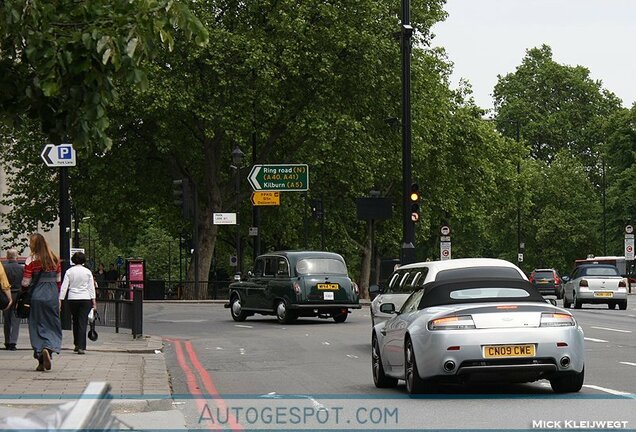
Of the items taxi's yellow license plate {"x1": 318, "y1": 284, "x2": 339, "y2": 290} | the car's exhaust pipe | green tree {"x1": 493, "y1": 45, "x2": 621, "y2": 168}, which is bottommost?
the car's exhaust pipe

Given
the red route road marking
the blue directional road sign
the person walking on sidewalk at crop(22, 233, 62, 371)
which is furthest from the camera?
the blue directional road sign

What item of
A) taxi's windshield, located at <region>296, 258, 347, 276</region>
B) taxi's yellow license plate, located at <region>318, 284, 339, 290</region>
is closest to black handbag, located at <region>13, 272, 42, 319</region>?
taxi's yellow license plate, located at <region>318, 284, 339, 290</region>

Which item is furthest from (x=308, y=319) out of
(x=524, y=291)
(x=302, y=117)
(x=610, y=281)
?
(x=524, y=291)

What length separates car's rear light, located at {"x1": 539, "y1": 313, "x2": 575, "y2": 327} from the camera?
13578mm

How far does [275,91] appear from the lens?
185 feet

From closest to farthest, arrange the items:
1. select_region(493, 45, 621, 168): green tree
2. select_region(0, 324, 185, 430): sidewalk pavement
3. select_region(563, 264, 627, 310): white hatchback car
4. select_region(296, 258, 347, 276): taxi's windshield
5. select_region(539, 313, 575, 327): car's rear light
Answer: select_region(0, 324, 185, 430): sidewalk pavement, select_region(539, 313, 575, 327): car's rear light, select_region(296, 258, 347, 276): taxi's windshield, select_region(563, 264, 627, 310): white hatchback car, select_region(493, 45, 621, 168): green tree

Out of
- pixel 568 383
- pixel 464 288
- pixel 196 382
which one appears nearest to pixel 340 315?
pixel 196 382

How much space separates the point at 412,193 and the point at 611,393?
19.1 meters

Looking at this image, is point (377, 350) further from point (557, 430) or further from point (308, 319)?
point (308, 319)

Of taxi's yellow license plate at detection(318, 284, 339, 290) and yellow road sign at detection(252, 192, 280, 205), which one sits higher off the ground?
yellow road sign at detection(252, 192, 280, 205)

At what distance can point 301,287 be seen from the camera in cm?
3400

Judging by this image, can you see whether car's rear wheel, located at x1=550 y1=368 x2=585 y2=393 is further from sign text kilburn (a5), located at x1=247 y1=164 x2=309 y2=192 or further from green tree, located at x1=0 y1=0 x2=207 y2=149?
sign text kilburn (a5), located at x1=247 y1=164 x2=309 y2=192

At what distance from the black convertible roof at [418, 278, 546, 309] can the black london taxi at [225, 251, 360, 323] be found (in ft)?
63.7

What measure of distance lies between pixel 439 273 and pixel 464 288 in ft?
10.8
